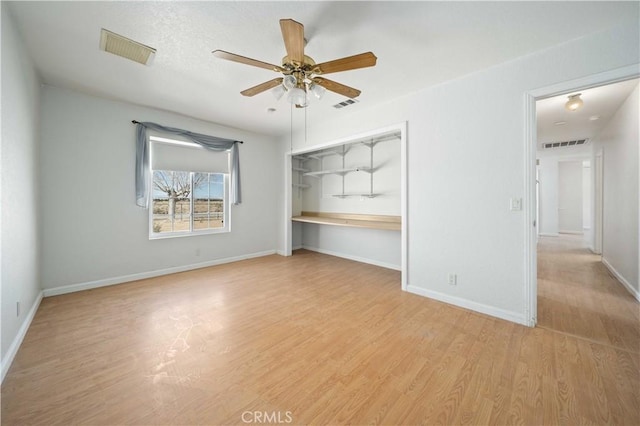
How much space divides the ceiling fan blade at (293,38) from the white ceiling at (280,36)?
0.28 meters

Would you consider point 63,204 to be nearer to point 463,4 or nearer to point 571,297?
point 463,4

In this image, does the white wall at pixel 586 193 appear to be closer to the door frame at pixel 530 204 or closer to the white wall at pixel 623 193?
the white wall at pixel 623 193

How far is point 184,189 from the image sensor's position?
4.48 meters

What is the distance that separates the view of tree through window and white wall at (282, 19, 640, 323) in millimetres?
3340

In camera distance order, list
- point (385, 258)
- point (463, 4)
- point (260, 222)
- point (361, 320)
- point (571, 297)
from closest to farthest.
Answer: point (463, 4), point (361, 320), point (571, 297), point (385, 258), point (260, 222)

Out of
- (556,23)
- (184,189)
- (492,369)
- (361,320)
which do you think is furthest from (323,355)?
(184,189)

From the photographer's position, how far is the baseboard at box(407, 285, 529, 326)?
256 centimetres

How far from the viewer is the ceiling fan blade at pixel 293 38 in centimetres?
167

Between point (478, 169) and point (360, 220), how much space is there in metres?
2.56

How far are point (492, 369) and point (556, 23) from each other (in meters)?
2.82

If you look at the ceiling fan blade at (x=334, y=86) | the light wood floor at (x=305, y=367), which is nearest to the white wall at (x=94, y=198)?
the light wood floor at (x=305, y=367)

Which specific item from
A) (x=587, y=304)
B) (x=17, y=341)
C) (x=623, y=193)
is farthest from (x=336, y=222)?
(x=623, y=193)

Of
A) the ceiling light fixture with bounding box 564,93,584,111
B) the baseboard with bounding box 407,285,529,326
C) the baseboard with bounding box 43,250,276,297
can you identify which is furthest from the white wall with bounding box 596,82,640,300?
the baseboard with bounding box 43,250,276,297

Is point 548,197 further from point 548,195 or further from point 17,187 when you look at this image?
point 17,187
